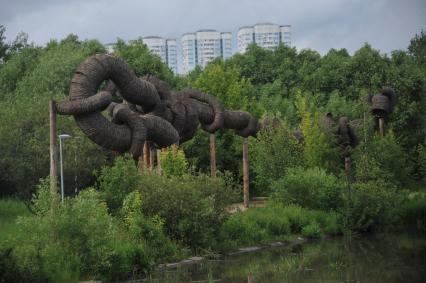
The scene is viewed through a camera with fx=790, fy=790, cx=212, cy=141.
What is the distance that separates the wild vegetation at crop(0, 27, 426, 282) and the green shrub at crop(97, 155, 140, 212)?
0.03 meters

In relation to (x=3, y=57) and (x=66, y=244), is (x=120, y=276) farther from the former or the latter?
(x=3, y=57)

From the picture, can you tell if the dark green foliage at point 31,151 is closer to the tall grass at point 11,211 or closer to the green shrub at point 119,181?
the tall grass at point 11,211

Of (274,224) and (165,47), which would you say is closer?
(274,224)

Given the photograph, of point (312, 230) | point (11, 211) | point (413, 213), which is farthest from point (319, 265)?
point (413, 213)

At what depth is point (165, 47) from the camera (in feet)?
489

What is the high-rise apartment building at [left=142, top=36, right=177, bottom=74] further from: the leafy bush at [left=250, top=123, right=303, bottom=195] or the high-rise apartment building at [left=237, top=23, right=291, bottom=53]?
A: the leafy bush at [left=250, top=123, right=303, bottom=195]

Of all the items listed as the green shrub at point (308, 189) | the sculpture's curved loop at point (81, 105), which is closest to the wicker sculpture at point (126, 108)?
the sculpture's curved loop at point (81, 105)

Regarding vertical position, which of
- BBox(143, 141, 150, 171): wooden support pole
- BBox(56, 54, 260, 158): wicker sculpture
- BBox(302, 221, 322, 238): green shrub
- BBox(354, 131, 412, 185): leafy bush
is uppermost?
BBox(56, 54, 260, 158): wicker sculpture

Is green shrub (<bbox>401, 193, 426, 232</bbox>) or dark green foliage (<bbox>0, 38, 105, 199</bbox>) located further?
green shrub (<bbox>401, 193, 426, 232</bbox>)

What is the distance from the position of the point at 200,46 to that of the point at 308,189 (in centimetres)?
11907

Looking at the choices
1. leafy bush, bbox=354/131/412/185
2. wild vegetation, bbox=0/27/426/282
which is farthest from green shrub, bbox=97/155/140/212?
leafy bush, bbox=354/131/412/185

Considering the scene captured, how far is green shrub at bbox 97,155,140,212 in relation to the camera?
24297 millimetres

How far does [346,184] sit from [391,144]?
4.72m

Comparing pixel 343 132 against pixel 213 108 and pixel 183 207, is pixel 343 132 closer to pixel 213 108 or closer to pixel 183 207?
pixel 213 108
